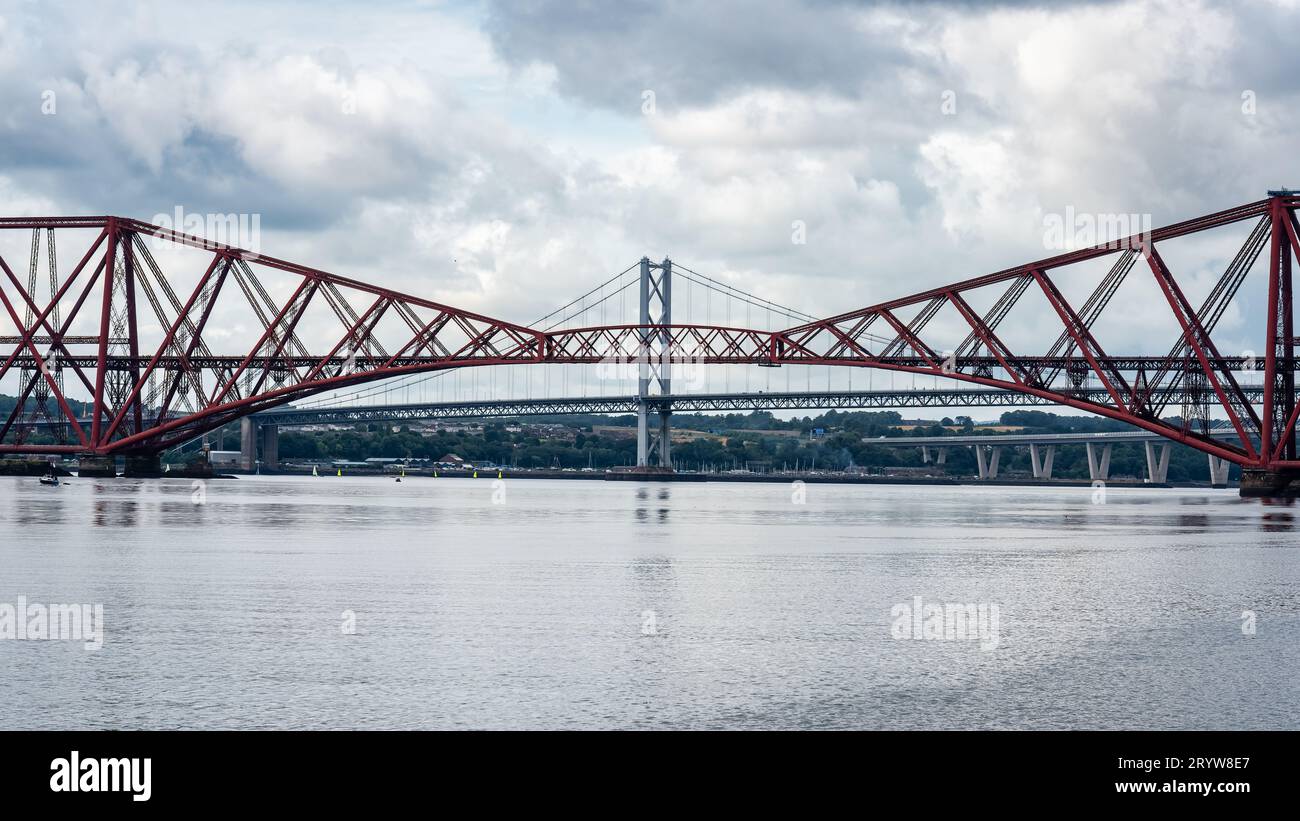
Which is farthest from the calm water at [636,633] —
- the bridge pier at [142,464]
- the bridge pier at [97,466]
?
the bridge pier at [142,464]

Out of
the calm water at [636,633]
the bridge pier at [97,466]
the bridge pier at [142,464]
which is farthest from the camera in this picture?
the bridge pier at [142,464]

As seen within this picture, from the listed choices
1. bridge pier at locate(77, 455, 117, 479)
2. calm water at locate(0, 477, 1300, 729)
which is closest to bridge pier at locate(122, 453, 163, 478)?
bridge pier at locate(77, 455, 117, 479)

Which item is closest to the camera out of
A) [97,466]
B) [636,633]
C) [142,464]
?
[636,633]

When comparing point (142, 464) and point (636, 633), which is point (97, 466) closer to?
point (142, 464)

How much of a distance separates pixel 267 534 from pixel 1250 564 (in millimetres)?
32840

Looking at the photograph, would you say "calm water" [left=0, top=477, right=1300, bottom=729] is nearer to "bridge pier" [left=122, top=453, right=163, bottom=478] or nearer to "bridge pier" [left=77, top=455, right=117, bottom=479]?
"bridge pier" [left=77, top=455, right=117, bottom=479]

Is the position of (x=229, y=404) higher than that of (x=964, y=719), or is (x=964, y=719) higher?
(x=229, y=404)

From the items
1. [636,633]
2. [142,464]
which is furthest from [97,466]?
[636,633]

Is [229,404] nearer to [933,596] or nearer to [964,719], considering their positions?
[933,596]

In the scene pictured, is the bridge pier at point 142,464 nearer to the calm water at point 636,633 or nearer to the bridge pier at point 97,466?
the bridge pier at point 97,466

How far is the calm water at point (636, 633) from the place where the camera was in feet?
67.6

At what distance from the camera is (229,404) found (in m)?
127

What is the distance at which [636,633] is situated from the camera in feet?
90.7
